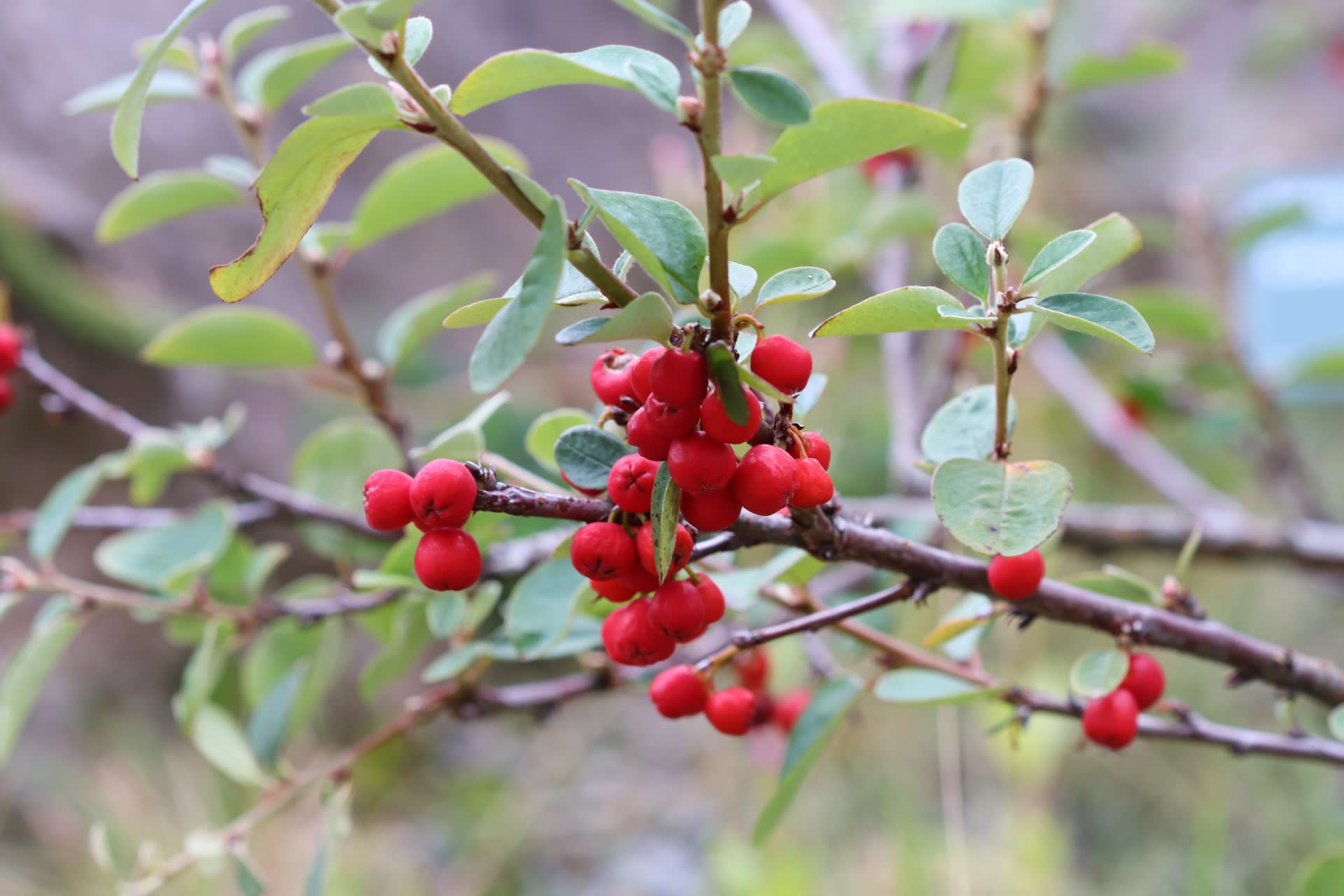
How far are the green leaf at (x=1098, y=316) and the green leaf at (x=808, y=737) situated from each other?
26 centimetres

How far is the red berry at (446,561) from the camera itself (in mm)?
322

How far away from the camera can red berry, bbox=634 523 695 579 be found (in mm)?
328

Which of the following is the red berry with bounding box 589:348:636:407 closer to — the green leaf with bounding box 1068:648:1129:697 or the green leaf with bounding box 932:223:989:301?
the green leaf with bounding box 932:223:989:301

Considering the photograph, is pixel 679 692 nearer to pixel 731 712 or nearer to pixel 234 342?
pixel 731 712

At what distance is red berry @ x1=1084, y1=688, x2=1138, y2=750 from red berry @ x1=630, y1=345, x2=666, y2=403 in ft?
0.98

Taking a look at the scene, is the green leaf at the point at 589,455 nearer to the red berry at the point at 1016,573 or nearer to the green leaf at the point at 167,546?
the red berry at the point at 1016,573

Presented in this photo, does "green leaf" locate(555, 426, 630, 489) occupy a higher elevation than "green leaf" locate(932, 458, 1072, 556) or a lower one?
higher

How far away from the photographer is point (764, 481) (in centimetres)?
30

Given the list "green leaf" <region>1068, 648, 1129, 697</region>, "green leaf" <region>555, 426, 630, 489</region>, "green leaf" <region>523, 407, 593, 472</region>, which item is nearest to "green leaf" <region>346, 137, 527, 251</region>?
"green leaf" <region>523, 407, 593, 472</region>

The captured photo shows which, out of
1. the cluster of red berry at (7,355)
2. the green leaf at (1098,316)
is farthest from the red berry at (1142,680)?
the cluster of red berry at (7,355)

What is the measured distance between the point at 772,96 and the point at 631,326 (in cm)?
8

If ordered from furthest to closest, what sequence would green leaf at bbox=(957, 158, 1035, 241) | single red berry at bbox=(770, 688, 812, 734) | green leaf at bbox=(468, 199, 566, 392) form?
single red berry at bbox=(770, 688, 812, 734), green leaf at bbox=(957, 158, 1035, 241), green leaf at bbox=(468, 199, 566, 392)

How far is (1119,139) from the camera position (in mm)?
4254

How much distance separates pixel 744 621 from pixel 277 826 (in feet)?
5.62
